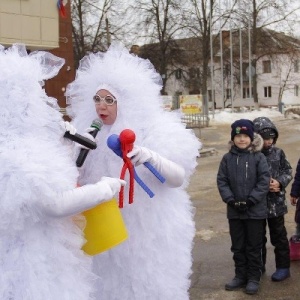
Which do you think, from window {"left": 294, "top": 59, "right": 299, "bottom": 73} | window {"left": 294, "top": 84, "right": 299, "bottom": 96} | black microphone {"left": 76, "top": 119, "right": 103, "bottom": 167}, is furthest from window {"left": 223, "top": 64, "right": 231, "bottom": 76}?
black microphone {"left": 76, "top": 119, "right": 103, "bottom": 167}

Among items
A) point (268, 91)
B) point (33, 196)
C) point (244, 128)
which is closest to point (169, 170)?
point (33, 196)

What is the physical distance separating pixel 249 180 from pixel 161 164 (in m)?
1.53

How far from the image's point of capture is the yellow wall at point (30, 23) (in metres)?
10.7

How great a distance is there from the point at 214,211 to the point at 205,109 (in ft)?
66.0

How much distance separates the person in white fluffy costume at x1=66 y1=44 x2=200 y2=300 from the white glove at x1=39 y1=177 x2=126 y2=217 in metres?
0.48

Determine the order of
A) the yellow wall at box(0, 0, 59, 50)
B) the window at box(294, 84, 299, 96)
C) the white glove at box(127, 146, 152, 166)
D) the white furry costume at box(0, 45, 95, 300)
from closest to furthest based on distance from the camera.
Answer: the white furry costume at box(0, 45, 95, 300) < the white glove at box(127, 146, 152, 166) < the yellow wall at box(0, 0, 59, 50) < the window at box(294, 84, 299, 96)

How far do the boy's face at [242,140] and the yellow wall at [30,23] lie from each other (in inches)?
310

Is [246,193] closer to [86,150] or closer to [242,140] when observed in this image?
[242,140]

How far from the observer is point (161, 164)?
8.66 feet

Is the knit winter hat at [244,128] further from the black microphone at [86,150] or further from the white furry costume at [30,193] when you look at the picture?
the white furry costume at [30,193]

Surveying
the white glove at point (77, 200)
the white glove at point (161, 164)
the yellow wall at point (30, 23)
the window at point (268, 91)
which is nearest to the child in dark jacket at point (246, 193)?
the white glove at point (161, 164)

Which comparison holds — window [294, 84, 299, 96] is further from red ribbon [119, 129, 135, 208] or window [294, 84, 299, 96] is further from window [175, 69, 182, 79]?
red ribbon [119, 129, 135, 208]

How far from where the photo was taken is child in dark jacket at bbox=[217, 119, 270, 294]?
3.95 metres

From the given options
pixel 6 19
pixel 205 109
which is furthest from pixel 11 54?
pixel 205 109
